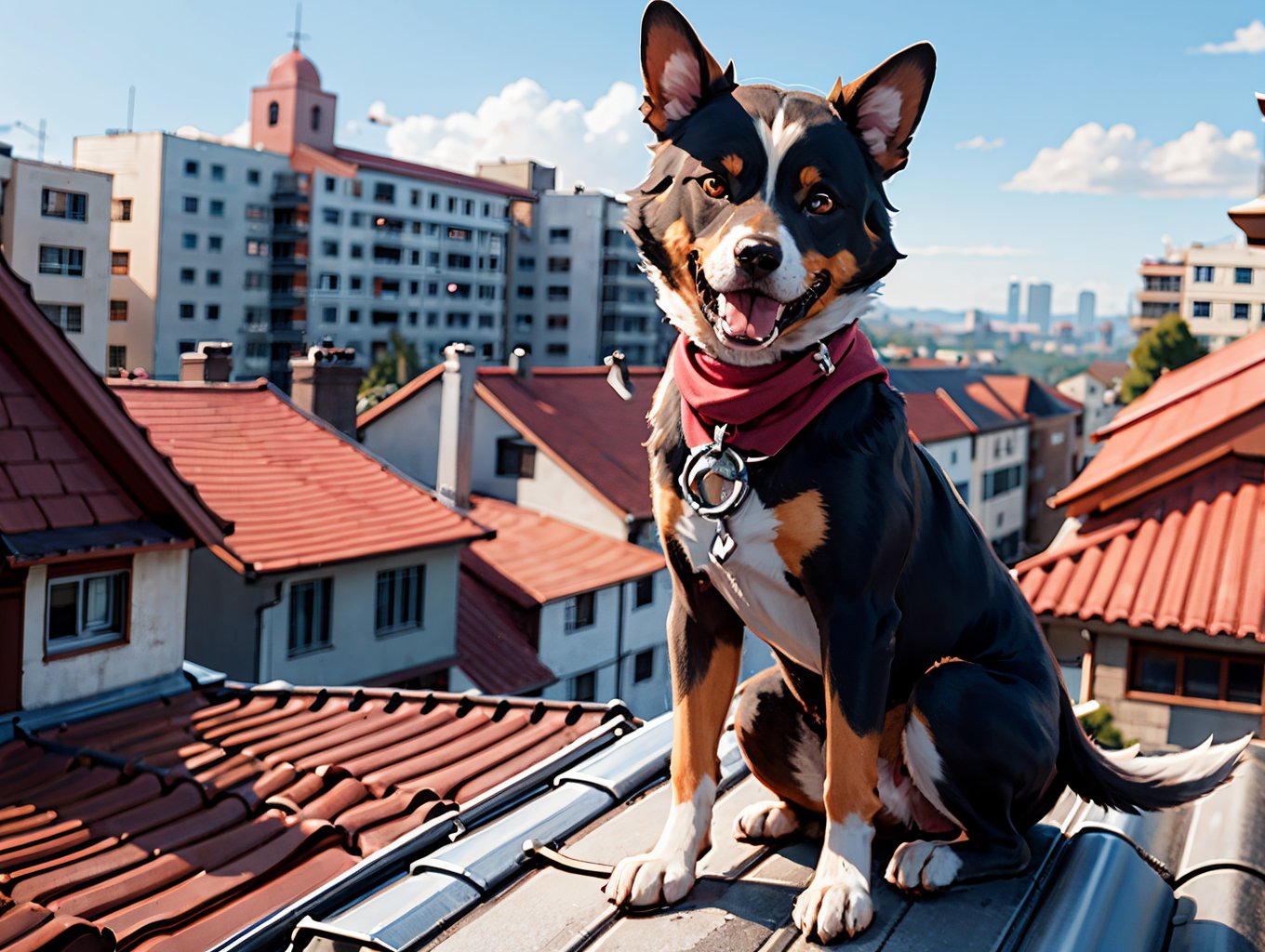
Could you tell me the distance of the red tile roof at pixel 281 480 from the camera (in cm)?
1772

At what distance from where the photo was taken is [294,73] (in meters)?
70.9

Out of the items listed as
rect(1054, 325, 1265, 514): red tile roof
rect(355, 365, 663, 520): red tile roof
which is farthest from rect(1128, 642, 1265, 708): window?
rect(355, 365, 663, 520): red tile roof

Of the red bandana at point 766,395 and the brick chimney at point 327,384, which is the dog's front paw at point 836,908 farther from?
the brick chimney at point 327,384

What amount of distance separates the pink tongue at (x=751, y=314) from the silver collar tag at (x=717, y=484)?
12.4 inches

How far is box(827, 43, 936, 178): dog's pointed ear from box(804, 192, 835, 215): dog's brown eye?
0.71ft

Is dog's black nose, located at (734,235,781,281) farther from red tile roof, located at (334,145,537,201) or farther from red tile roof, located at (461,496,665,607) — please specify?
red tile roof, located at (334,145,537,201)

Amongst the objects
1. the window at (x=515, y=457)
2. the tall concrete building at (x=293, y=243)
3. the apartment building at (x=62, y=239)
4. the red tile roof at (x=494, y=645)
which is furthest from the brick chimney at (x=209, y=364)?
the tall concrete building at (x=293, y=243)

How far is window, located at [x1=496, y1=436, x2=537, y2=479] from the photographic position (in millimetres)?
26672

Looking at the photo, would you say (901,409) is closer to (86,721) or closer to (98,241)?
(86,721)

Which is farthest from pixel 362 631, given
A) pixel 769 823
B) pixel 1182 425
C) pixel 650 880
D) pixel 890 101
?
pixel 890 101

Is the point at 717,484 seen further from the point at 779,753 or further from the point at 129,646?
the point at 129,646

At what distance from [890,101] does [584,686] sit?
21.4 meters

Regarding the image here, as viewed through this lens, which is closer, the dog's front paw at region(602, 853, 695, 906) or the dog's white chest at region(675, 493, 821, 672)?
the dog's white chest at region(675, 493, 821, 672)

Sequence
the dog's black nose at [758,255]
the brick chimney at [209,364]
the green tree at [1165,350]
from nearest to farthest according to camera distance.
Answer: the dog's black nose at [758,255]
the brick chimney at [209,364]
the green tree at [1165,350]
